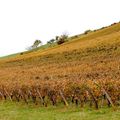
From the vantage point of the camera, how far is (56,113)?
27.4 meters

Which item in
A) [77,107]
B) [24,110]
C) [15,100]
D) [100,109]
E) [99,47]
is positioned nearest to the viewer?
[100,109]

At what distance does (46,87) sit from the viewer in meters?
33.3

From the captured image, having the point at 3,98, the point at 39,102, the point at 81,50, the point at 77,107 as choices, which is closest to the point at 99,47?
the point at 81,50

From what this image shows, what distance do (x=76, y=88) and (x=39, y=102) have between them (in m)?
5.14

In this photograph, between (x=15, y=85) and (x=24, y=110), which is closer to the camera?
(x=24, y=110)

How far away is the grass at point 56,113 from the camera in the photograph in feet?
80.4

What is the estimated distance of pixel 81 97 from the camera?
96.6 ft

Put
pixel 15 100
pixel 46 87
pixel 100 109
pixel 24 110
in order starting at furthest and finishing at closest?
1. pixel 15 100
2. pixel 46 87
3. pixel 24 110
4. pixel 100 109

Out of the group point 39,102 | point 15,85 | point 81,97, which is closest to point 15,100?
point 15,85

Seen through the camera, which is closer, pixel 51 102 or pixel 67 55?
pixel 51 102

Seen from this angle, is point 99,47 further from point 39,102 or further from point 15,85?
point 39,102

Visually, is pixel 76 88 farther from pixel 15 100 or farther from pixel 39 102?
pixel 15 100

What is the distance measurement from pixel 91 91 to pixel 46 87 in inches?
233

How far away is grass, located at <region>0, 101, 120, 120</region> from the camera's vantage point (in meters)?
24.5
